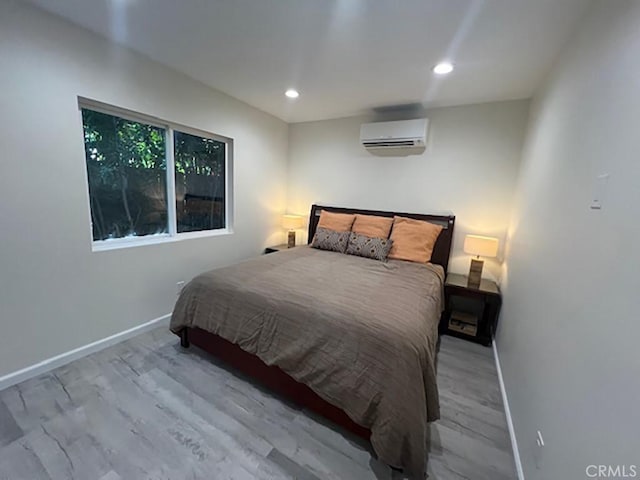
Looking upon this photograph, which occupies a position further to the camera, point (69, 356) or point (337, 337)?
point (69, 356)

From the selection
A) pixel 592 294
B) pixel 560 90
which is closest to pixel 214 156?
pixel 560 90

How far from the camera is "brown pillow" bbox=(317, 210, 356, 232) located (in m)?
3.47

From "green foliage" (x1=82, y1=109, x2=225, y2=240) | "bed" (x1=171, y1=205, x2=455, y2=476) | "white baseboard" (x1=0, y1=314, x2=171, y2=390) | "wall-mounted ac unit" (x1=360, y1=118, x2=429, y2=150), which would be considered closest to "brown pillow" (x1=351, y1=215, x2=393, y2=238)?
"bed" (x1=171, y1=205, x2=455, y2=476)

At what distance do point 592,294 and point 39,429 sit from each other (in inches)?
108

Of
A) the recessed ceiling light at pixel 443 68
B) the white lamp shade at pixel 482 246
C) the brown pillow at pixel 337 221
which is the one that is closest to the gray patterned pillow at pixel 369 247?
the brown pillow at pixel 337 221

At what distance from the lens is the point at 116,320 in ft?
7.87

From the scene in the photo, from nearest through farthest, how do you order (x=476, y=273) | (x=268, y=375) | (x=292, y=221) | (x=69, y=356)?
(x=268, y=375), (x=69, y=356), (x=476, y=273), (x=292, y=221)

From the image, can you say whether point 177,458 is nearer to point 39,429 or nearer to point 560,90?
point 39,429

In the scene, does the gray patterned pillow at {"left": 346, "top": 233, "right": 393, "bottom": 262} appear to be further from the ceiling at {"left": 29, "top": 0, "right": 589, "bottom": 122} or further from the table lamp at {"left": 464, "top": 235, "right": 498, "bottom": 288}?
the ceiling at {"left": 29, "top": 0, "right": 589, "bottom": 122}

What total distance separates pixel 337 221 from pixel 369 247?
0.63 m

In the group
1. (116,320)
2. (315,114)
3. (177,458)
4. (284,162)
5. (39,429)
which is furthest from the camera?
(284,162)

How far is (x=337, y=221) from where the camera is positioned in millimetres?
3525

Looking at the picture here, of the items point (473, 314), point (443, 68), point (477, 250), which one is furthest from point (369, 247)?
point (443, 68)

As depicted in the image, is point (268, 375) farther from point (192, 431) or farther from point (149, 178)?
point (149, 178)
